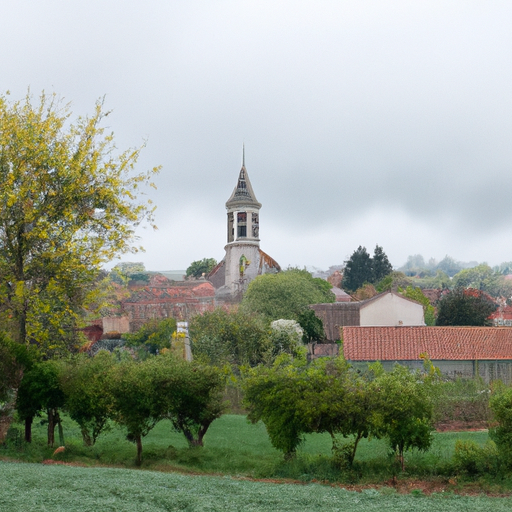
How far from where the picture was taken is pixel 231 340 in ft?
132

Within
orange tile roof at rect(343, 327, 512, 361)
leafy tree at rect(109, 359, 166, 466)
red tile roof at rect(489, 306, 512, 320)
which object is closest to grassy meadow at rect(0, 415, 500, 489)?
leafy tree at rect(109, 359, 166, 466)

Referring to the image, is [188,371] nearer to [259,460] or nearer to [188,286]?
[259,460]

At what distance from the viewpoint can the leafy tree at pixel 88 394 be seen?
786 inches

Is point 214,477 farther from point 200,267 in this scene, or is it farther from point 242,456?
point 200,267

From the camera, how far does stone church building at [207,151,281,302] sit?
76.1 metres

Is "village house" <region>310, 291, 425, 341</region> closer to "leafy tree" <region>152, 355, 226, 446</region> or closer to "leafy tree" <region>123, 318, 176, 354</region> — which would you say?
"leafy tree" <region>123, 318, 176, 354</region>

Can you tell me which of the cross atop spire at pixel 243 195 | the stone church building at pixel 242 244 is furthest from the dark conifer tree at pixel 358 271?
the cross atop spire at pixel 243 195

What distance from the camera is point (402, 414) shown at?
17.4m

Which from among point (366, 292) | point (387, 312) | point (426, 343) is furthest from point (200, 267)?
point (426, 343)

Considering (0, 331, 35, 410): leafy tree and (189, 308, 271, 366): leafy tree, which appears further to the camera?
(189, 308, 271, 366): leafy tree

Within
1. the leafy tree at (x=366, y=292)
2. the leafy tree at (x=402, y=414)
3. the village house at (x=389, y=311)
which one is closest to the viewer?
the leafy tree at (x=402, y=414)

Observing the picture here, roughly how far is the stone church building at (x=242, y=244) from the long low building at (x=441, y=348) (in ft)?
124

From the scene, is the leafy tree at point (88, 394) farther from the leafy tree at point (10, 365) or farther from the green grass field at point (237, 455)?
the leafy tree at point (10, 365)

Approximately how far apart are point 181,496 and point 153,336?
37050mm
